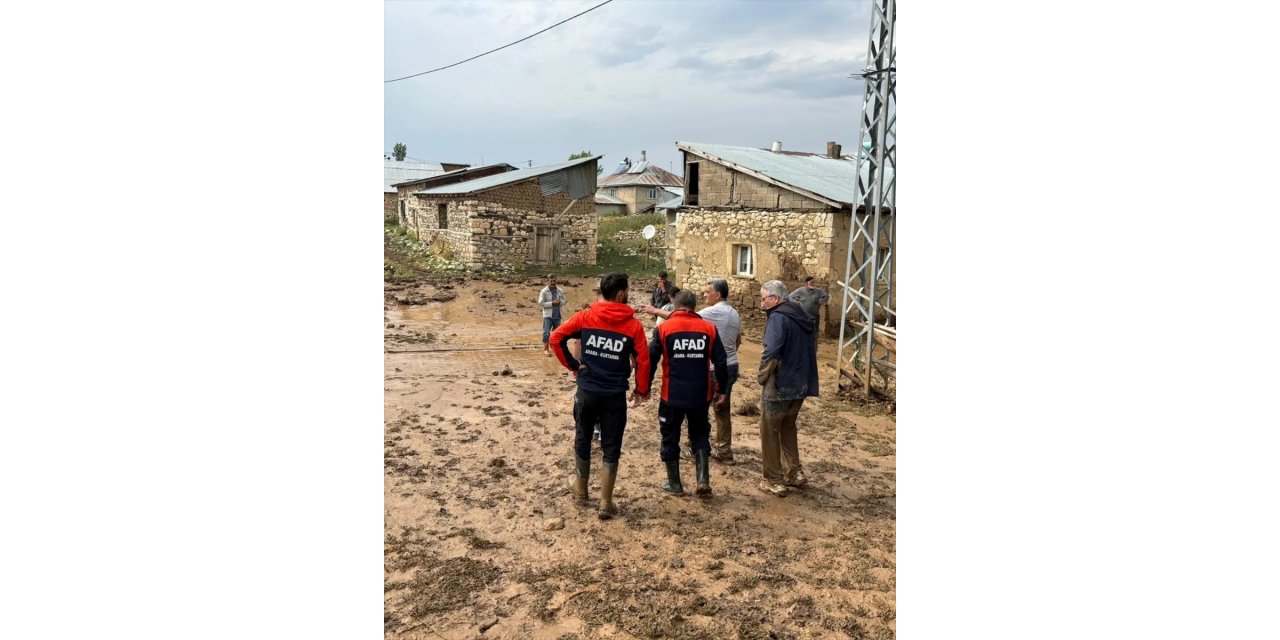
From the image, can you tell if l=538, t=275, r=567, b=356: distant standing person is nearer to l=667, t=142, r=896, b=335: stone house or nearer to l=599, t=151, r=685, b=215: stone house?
l=667, t=142, r=896, b=335: stone house

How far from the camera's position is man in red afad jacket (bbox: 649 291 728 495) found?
5789 millimetres

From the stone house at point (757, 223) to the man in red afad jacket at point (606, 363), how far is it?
9570 millimetres

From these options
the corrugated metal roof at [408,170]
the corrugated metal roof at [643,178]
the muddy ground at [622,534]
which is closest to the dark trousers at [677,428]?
the muddy ground at [622,534]

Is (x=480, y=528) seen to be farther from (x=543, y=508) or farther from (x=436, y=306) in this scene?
(x=436, y=306)

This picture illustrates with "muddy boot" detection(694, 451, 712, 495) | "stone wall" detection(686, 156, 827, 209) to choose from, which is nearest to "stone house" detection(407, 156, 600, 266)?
"stone wall" detection(686, 156, 827, 209)

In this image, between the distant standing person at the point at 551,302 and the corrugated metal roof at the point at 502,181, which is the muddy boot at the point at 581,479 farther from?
the corrugated metal roof at the point at 502,181

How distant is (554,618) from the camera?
398 centimetres

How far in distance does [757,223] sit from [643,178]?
36788 mm

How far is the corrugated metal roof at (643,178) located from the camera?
5209cm

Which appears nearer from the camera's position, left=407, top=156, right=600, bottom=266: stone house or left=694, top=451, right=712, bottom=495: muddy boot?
left=694, top=451, right=712, bottom=495: muddy boot

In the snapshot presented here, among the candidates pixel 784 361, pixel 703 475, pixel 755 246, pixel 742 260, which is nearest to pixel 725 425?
pixel 703 475

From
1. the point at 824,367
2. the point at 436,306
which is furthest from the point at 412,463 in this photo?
the point at 436,306

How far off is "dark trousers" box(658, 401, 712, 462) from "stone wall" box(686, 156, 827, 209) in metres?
10.0

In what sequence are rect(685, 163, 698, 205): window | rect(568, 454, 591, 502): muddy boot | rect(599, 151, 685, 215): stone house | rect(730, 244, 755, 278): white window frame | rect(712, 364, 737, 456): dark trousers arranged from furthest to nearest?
rect(599, 151, 685, 215): stone house
rect(685, 163, 698, 205): window
rect(730, 244, 755, 278): white window frame
rect(712, 364, 737, 456): dark trousers
rect(568, 454, 591, 502): muddy boot
